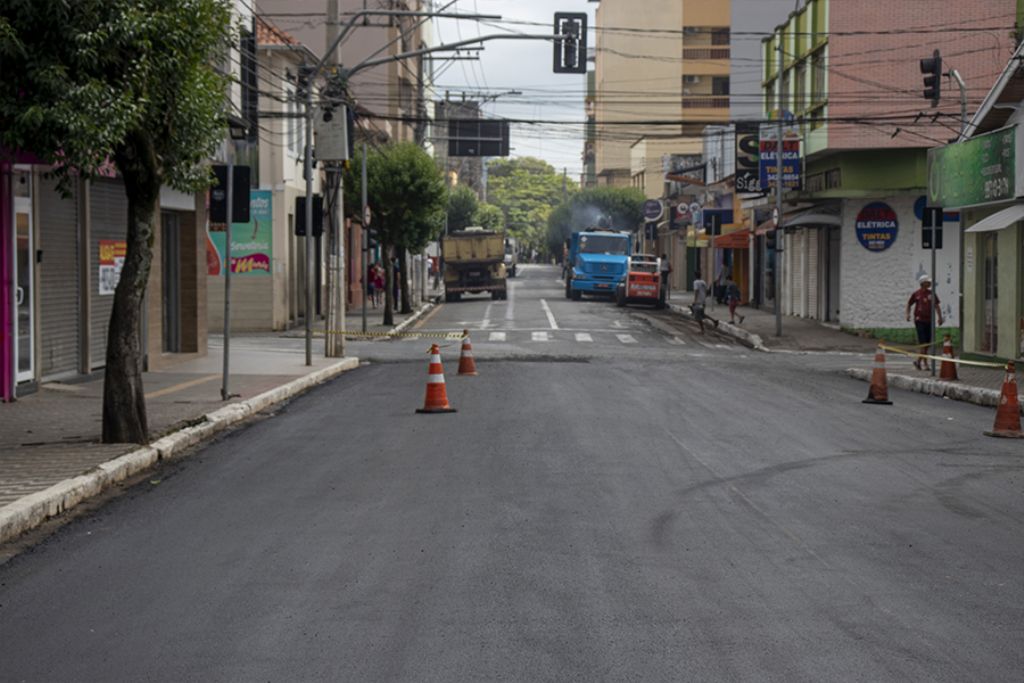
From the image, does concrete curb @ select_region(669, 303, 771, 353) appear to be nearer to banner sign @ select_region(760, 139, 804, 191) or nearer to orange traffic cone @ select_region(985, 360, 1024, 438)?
banner sign @ select_region(760, 139, 804, 191)

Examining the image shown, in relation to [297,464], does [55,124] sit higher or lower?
higher

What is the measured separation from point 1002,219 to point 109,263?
15760mm

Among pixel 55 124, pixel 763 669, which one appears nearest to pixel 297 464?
pixel 55 124

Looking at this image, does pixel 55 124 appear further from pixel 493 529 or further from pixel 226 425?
pixel 493 529

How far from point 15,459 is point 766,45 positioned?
43919 mm

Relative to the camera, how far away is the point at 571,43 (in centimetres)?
2686

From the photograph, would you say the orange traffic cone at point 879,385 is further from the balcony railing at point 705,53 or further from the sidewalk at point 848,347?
the balcony railing at point 705,53

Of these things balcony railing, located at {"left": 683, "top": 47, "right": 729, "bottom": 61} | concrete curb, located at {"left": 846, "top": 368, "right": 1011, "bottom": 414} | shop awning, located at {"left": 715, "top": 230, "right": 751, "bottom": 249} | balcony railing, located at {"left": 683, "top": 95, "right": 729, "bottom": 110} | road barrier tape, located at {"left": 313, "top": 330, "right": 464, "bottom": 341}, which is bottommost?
concrete curb, located at {"left": 846, "top": 368, "right": 1011, "bottom": 414}

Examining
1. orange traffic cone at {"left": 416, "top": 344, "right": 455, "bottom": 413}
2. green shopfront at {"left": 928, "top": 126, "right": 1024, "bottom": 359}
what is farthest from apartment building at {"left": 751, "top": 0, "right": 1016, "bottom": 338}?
orange traffic cone at {"left": 416, "top": 344, "right": 455, "bottom": 413}

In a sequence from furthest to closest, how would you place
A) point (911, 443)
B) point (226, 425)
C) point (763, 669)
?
point (226, 425) < point (911, 443) < point (763, 669)

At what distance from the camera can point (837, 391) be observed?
21.8 metres

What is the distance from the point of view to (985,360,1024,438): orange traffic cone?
1540 cm

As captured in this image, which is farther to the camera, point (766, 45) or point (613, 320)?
point (766, 45)

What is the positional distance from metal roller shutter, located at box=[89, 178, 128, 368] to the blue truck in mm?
37208
